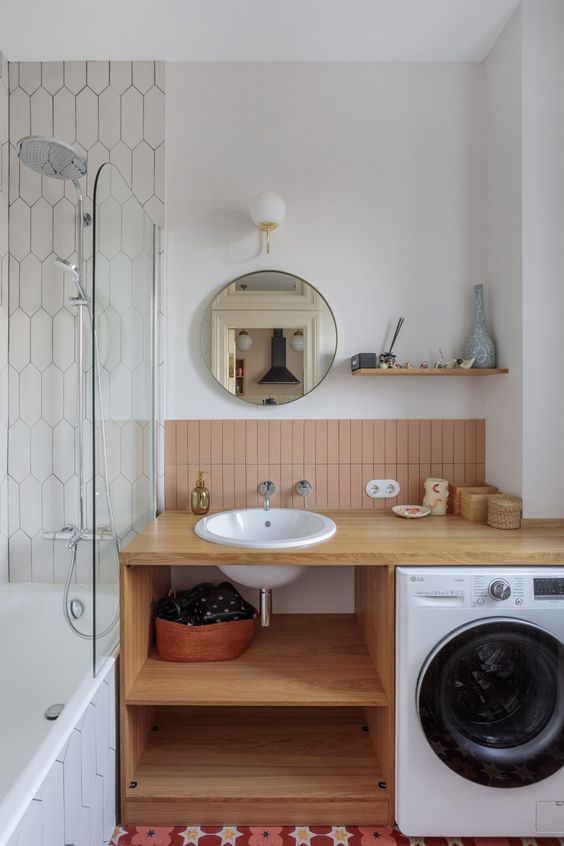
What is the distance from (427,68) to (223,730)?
2859mm

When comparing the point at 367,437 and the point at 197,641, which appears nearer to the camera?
the point at 197,641

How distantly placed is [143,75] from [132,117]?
0.60ft

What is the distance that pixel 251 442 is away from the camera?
6.84ft

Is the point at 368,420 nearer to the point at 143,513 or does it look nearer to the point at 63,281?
the point at 143,513

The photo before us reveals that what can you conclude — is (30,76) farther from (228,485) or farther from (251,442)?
(228,485)

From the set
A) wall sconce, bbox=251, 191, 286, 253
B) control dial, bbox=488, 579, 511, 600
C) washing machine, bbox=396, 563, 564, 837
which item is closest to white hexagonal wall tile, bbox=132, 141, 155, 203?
wall sconce, bbox=251, 191, 286, 253

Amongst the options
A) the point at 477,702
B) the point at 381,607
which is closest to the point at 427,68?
the point at 381,607

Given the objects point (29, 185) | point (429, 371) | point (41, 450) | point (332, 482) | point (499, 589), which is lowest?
point (499, 589)

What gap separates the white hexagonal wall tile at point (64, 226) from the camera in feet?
6.67

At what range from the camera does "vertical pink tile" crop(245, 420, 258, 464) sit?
82.0 inches

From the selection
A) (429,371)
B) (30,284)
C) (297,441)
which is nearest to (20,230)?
(30,284)

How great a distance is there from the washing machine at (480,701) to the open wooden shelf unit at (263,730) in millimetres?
76

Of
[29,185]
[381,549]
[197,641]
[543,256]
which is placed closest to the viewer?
[381,549]

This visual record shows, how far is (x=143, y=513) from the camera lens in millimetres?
1822
